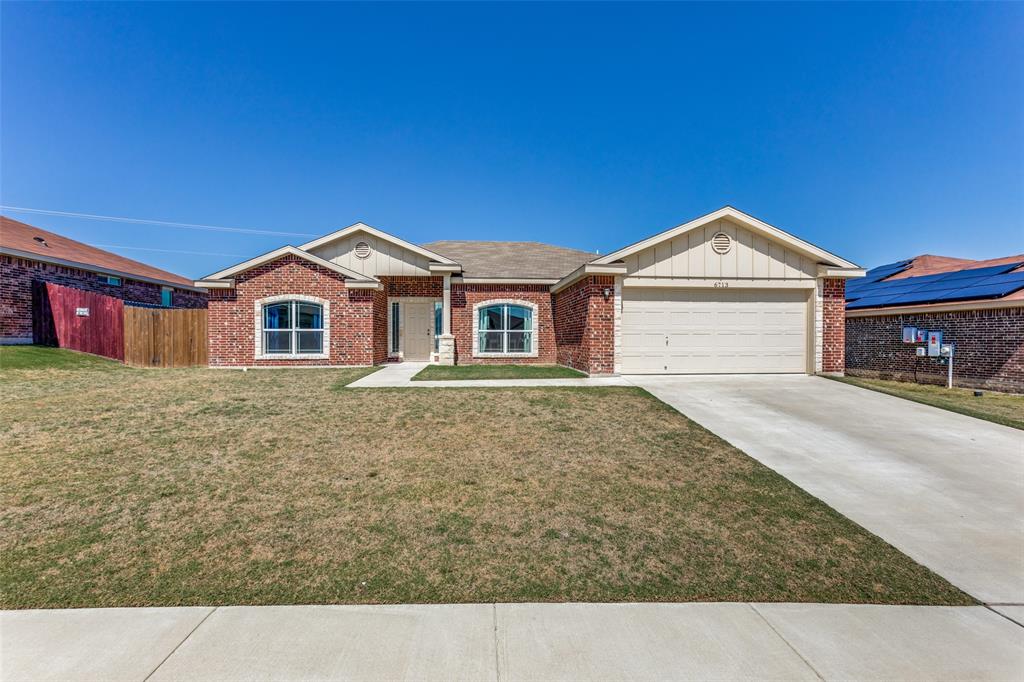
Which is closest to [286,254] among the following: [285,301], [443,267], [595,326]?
[285,301]

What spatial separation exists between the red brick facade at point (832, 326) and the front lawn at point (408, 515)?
25.5ft

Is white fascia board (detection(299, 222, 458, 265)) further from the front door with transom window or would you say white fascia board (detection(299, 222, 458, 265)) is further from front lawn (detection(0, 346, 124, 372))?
front lawn (detection(0, 346, 124, 372))

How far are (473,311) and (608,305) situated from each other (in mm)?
5798

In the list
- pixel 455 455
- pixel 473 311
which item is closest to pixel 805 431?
pixel 455 455

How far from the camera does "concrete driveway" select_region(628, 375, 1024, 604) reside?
3.84m

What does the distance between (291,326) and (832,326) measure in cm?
1627

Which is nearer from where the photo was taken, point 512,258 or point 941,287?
point 941,287

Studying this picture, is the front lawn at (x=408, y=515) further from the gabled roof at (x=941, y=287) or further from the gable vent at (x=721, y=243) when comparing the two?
the gabled roof at (x=941, y=287)

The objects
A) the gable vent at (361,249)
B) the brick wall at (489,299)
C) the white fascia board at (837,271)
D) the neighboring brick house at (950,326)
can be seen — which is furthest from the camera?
the brick wall at (489,299)

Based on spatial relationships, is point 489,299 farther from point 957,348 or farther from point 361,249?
point 957,348

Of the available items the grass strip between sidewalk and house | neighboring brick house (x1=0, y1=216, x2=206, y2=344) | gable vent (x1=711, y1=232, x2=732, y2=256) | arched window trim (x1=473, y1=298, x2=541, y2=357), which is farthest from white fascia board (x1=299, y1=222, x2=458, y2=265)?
the grass strip between sidewalk and house

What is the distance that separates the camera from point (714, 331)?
12.6 metres

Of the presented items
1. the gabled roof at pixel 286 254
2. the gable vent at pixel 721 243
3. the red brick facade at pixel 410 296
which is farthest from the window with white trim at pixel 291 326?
the gable vent at pixel 721 243

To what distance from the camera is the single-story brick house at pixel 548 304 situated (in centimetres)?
1236
